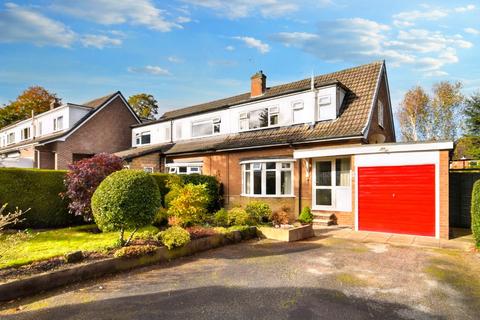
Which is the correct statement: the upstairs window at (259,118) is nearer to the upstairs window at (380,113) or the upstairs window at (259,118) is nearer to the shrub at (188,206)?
the upstairs window at (380,113)

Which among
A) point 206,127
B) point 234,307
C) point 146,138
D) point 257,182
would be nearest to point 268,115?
point 257,182

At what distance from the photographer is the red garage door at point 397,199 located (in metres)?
10.5

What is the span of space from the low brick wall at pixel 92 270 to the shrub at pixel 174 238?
16cm

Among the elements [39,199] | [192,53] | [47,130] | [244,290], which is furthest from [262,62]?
[47,130]

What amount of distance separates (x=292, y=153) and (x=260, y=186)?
249 centimetres

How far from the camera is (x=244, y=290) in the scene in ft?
18.6

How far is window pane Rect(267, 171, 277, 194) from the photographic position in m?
15.4

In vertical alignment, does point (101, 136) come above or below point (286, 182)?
above

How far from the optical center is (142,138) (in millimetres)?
26297

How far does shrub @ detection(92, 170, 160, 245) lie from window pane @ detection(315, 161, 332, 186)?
8624 millimetres

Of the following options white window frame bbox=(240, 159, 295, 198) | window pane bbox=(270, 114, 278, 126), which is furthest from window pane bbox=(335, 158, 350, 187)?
window pane bbox=(270, 114, 278, 126)

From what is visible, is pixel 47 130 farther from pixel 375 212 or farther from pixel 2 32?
pixel 375 212

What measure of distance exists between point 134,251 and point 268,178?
955 cm

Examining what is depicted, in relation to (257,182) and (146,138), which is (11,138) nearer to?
(146,138)
